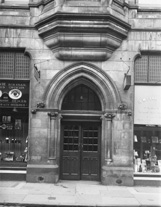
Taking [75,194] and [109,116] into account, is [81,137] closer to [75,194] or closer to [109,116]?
[109,116]

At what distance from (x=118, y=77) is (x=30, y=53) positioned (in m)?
3.82

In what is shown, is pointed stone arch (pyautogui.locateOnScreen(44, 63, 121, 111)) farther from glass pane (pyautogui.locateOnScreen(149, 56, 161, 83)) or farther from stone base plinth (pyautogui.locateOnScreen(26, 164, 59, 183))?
stone base plinth (pyautogui.locateOnScreen(26, 164, 59, 183))

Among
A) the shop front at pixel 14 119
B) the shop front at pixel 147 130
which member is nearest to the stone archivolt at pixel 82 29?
the shop front at pixel 14 119

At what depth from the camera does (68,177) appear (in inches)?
492

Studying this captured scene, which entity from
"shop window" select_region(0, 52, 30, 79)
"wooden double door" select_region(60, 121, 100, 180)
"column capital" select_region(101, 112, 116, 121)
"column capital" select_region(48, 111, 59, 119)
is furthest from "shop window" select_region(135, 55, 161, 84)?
"shop window" select_region(0, 52, 30, 79)

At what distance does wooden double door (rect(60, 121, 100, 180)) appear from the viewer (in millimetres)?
12547

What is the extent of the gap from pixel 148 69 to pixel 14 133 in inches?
249

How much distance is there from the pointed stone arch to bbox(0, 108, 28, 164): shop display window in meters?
1.36

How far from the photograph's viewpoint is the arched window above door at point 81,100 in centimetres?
1266

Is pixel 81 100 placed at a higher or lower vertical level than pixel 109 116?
higher

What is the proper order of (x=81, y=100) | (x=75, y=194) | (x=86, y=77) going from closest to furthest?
(x=75, y=194) < (x=86, y=77) < (x=81, y=100)

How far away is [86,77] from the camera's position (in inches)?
481

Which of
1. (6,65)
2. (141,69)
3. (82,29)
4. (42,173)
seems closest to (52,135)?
(42,173)

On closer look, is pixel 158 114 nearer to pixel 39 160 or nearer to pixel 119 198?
pixel 119 198
